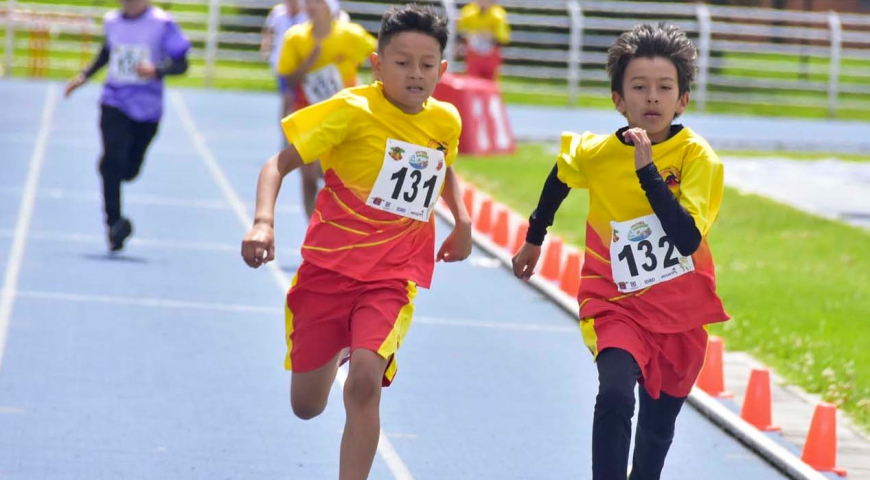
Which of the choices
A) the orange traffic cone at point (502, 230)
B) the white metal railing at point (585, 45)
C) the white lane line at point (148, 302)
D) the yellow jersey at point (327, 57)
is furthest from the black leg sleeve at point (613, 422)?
the white metal railing at point (585, 45)

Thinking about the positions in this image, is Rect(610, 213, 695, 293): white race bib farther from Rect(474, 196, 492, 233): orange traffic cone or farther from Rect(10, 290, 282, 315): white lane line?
Rect(474, 196, 492, 233): orange traffic cone

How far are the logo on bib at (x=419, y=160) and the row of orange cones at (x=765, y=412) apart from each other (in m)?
2.27

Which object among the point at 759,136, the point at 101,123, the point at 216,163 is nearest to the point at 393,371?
the point at 101,123

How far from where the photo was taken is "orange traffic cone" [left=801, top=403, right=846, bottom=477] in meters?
7.23

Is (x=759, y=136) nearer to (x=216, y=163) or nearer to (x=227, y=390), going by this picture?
(x=216, y=163)

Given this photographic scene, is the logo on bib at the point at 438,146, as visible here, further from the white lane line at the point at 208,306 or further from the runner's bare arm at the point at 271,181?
the white lane line at the point at 208,306

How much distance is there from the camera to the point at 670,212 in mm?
5355

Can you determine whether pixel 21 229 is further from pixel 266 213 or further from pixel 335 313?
pixel 266 213

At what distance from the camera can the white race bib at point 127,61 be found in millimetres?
12578

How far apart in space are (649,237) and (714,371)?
3470 mm

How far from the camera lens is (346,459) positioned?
5.70 m

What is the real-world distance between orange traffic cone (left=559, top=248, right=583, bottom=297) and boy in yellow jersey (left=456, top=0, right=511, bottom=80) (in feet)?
50.9

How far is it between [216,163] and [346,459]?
14.8 metres

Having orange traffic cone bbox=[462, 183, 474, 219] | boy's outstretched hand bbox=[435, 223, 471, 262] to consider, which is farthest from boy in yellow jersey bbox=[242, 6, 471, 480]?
orange traffic cone bbox=[462, 183, 474, 219]
